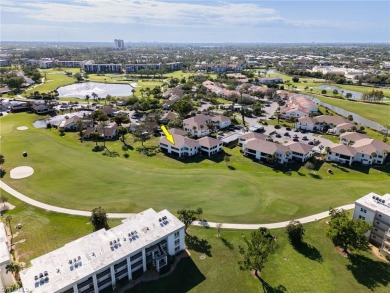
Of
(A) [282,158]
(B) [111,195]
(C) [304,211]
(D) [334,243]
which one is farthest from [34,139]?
(D) [334,243]

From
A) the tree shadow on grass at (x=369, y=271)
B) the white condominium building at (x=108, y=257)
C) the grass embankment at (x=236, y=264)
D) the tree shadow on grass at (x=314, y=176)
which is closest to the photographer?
the white condominium building at (x=108, y=257)

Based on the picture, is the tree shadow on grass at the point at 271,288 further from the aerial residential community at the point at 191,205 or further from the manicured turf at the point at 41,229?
the manicured turf at the point at 41,229

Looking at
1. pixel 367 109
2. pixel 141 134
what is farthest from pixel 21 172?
pixel 367 109

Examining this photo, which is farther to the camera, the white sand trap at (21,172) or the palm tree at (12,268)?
the white sand trap at (21,172)

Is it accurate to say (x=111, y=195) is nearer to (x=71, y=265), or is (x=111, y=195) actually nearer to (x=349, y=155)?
(x=71, y=265)

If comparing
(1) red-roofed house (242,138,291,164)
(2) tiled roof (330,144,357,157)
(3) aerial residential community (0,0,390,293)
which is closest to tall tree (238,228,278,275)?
(3) aerial residential community (0,0,390,293)

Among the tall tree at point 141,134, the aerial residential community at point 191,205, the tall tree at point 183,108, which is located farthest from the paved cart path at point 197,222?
the tall tree at point 183,108
